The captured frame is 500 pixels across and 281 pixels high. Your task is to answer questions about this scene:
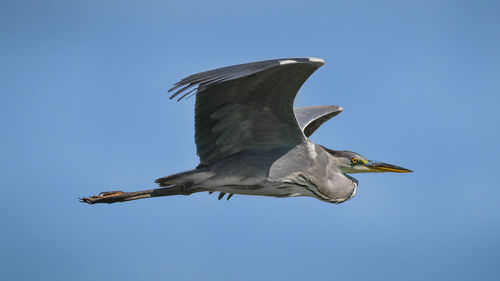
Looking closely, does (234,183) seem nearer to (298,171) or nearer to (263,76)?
(298,171)

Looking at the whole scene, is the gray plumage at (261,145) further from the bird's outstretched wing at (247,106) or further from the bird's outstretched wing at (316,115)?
the bird's outstretched wing at (316,115)

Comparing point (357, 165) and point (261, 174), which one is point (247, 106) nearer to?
point (261, 174)

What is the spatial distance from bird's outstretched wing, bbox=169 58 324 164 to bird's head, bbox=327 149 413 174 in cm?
114

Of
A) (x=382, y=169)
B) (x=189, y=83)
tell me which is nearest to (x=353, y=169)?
(x=382, y=169)

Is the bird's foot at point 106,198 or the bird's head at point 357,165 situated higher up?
the bird's head at point 357,165

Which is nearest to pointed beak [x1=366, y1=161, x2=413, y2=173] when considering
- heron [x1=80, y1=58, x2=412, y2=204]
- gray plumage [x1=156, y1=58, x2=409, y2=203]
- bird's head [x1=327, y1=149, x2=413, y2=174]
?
bird's head [x1=327, y1=149, x2=413, y2=174]

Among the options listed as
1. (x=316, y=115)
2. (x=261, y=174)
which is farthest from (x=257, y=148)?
(x=316, y=115)

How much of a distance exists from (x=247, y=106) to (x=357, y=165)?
94.0 inches

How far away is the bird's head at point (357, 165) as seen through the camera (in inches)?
365

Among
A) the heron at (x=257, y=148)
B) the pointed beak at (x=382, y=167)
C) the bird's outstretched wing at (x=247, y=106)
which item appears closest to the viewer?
the bird's outstretched wing at (x=247, y=106)

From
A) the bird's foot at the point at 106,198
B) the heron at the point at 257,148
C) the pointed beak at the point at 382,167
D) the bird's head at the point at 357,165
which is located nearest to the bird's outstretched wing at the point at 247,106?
the heron at the point at 257,148

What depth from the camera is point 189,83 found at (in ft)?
22.9

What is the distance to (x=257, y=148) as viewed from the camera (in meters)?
8.37

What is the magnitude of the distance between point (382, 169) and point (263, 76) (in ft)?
10.5
